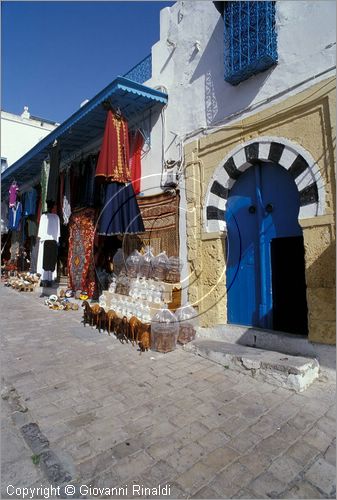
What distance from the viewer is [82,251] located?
305 inches

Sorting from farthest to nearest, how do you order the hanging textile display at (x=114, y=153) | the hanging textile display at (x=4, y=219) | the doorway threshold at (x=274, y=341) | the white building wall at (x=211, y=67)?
1. the hanging textile display at (x=4, y=219)
2. the hanging textile display at (x=114, y=153)
3. the white building wall at (x=211, y=67)
4. the doorway threshold at (x=274, y=341)

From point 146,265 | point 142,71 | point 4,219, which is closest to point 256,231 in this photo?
point 146,265

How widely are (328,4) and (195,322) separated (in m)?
4.83

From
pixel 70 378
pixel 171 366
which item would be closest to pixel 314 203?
pixel 171 366

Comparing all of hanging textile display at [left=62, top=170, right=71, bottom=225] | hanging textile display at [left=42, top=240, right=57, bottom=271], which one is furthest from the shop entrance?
hanging textile display at [left=42, top=240, right=57, bottom=271]

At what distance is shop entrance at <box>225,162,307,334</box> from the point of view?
3.97 metres

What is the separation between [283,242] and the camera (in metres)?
4.07

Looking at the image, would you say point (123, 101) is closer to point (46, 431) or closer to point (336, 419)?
point (46, 431)

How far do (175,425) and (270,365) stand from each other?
4.63 feet

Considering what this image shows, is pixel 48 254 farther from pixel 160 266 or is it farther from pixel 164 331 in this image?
pixel 164 331

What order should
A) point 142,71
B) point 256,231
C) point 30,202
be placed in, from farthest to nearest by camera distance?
point 30,202
point 142,71
point 256,231

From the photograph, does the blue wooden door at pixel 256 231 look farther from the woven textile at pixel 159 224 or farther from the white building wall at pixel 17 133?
the white building wall at pixel 17 133

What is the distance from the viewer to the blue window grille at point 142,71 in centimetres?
644

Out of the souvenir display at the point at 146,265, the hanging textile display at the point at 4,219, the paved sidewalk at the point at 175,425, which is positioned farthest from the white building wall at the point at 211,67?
the hanging textile display at the point at 4,219
